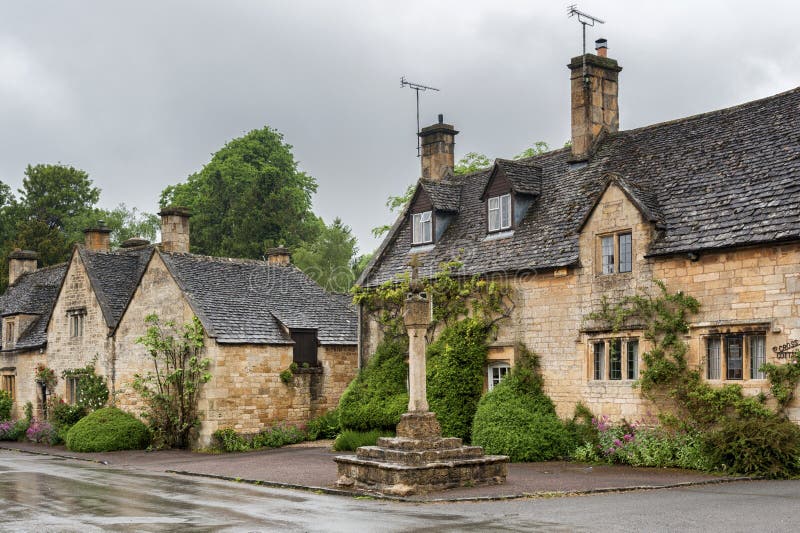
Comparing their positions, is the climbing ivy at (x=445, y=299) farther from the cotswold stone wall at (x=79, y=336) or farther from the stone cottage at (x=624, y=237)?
the cotswold stone wall at (x=79, y=336)

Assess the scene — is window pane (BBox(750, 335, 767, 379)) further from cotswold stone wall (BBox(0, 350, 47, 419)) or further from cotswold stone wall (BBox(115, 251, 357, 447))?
cotswold stone wall (BBox(0, 350, 47, 419))

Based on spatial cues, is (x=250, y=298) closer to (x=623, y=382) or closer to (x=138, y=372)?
(x=138, y=372)

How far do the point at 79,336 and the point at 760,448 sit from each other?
85.0 feet

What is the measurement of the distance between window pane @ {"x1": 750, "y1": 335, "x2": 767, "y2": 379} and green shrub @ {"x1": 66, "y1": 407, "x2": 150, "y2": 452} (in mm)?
19431

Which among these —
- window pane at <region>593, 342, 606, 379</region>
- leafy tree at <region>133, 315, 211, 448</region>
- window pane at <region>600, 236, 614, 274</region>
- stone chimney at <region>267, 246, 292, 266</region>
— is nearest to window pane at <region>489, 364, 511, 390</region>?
window pane at <region>593, 342, 606, 379</region>

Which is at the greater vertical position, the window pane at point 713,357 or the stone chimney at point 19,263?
the stone chimney at point 19,263

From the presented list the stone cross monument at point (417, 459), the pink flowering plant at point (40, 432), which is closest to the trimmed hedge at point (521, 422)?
the stone cross monument at point (417, 459)

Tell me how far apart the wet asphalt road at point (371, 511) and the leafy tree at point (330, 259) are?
3736cm

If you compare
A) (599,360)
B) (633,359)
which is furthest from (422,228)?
(633,359)

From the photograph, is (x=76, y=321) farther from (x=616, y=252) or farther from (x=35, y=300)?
(x=616, y=252)

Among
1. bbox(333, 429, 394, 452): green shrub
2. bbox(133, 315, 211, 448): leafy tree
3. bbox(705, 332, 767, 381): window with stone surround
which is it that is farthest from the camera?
bbox(133, 315, 211, 448): leafy tree

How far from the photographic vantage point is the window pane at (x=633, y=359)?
2133 centimetres

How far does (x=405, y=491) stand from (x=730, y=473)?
6.42 meters

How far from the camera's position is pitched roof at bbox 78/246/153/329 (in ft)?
112
